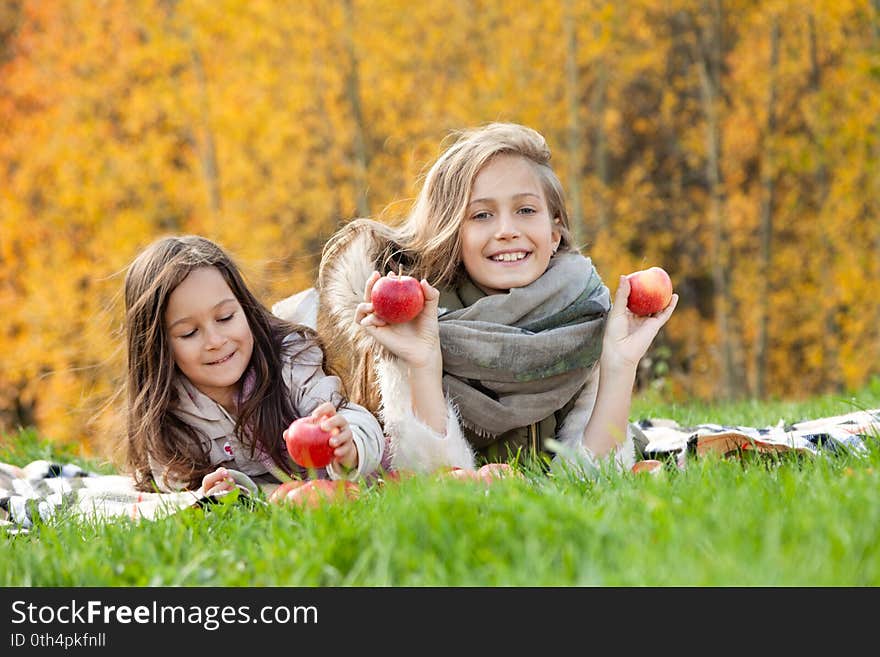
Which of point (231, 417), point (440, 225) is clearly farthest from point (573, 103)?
point (231, 417)

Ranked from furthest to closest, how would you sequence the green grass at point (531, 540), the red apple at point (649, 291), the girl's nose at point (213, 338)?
the girl's nose at point (213, 338) < the red apple at point (649, 291) < the green grass at point (531, 540)

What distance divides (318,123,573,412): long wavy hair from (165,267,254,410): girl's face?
386mm

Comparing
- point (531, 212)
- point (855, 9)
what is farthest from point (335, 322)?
point (855, 9)

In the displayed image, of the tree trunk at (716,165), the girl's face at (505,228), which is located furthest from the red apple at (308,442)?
the tree trunk at (716,165)

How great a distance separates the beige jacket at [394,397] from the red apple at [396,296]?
0.93 ft

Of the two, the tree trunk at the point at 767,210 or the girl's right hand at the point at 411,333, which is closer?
the girl's right hand at the point at 411,333

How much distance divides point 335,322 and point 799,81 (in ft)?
36.0

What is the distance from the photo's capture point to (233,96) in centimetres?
1212

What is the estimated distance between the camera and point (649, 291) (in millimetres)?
3521

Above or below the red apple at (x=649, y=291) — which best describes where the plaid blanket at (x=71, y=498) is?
below

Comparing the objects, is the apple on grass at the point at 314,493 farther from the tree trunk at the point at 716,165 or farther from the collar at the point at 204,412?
the tree trunk at the point at 716,165

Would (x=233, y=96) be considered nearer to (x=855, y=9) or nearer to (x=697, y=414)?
(x=855, y=9)

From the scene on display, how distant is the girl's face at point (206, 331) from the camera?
3.66 m
